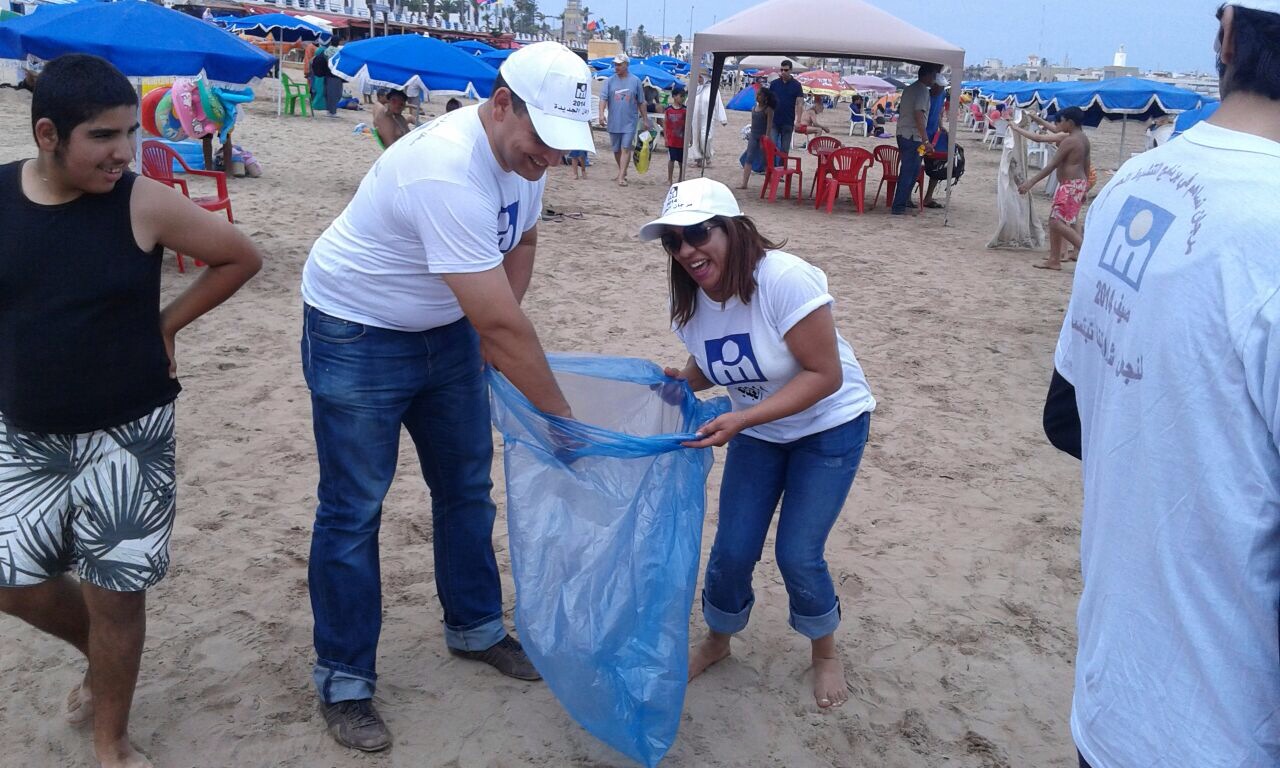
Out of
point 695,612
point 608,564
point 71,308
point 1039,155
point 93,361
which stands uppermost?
point 71,308

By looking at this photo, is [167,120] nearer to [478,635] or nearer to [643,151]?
[643,151]

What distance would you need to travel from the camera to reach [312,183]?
11.3m

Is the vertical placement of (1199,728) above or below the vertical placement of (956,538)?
above

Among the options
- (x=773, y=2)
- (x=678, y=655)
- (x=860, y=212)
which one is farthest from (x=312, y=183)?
(x=678, y=655)

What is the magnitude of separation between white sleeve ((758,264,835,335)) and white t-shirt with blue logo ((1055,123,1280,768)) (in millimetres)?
933

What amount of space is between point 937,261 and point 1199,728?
27.6 ft

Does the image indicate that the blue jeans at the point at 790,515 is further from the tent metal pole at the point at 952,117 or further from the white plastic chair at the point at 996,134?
the white plastic chair at the point at 996,134

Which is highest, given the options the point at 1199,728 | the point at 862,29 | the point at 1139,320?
the point at 862,29

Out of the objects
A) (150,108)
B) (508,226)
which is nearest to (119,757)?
(508,226)

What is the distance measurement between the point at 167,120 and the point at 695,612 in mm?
8044

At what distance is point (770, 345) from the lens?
2320 millimetres

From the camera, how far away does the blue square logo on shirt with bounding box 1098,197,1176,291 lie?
1200 mm

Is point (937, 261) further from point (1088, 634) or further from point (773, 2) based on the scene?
point (1088, 634)

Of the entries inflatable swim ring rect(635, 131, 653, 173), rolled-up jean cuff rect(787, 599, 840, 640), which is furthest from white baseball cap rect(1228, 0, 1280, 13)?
inflatable swim ring rect(635, 131, 653, 173)
